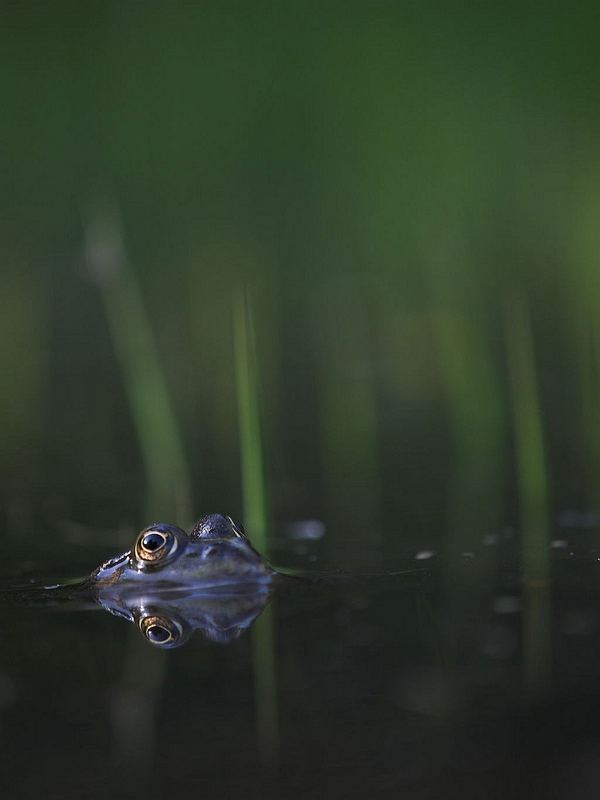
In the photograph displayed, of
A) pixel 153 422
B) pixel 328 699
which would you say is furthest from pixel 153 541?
pixel 153 422

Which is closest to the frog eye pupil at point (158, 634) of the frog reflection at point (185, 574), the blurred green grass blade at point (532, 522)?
the frog reflection at point (185, 574)

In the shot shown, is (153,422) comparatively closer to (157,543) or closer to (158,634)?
(157,543)

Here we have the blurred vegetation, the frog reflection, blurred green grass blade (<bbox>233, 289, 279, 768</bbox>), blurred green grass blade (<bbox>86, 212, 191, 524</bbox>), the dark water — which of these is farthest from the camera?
the blurred vegetation

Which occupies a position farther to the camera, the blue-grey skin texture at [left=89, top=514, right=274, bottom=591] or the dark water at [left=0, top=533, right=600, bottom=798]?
the blue-grey skin texture at [left=89, top=514, right=274, bottom=591]

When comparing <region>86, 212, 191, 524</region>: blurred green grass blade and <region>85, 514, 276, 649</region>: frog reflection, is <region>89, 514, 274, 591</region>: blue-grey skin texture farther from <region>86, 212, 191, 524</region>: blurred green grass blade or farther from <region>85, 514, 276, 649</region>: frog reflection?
<region>86, 212, 191, 524</region>: blurred green grass blade

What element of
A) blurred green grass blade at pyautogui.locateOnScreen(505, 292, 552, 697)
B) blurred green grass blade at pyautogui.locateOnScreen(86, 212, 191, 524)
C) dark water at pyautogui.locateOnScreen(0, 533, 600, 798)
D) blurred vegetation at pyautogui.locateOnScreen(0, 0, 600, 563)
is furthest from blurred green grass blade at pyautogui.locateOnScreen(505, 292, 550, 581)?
blurred green grass blade at pyautogui.locateOnScreen(86, 212, 191, 524)
